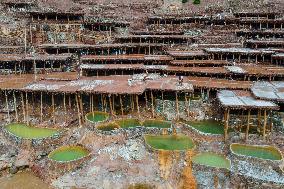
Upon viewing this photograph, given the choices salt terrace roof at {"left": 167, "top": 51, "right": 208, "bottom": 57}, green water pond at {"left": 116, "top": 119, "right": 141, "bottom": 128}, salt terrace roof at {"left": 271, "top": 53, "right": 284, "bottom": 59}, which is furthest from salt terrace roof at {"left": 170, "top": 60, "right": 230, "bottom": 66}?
green water pond at {"left": 116, "top": 119, "right": 141, "bottom": 128}

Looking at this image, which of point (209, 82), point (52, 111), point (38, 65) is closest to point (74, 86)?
point (52, 111)

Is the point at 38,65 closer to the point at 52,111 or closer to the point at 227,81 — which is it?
the point at 52,111

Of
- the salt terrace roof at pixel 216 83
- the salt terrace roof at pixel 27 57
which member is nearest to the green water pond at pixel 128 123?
the salt terrace roof at pixel 216 83

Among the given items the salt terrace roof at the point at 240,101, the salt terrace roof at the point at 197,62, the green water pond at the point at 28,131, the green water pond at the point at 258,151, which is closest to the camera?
the green water pond at the point at 258,151

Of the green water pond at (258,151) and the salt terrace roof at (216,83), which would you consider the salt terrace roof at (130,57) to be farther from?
the green water pond at (258,151)

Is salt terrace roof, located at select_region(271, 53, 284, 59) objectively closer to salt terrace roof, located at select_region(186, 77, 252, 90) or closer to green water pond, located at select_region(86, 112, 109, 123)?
salt terrace roof, located at select_region(186, 77, 252, 90)
